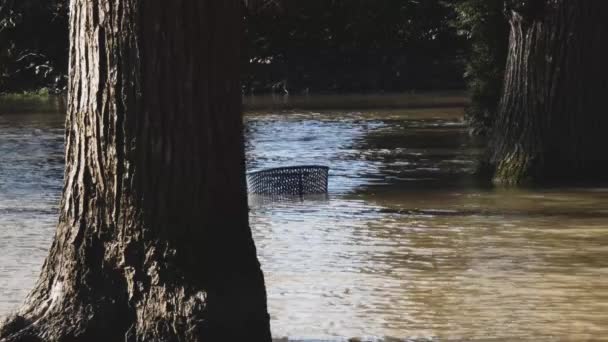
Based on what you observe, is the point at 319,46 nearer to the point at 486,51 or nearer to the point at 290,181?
the point at 486,51

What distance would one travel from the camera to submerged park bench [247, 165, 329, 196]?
13.4 m

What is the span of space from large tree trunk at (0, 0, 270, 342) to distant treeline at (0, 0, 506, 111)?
27.1m

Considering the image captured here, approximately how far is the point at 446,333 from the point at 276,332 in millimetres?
913

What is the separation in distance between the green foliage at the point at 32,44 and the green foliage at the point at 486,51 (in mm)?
21088

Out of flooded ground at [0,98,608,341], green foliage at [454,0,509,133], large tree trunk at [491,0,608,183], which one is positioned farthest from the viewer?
green foliage at [454,0,509,133]

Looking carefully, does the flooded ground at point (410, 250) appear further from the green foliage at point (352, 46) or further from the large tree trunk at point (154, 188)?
the green foliage at point (352, 46)

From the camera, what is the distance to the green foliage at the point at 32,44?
3853 cm

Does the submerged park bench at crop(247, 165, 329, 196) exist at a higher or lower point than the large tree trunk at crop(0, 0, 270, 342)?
lower

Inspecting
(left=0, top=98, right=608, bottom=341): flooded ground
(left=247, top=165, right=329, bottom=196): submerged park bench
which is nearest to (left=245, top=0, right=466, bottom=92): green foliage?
(left=0, top=98, right=608, bottom=341): flooded ground

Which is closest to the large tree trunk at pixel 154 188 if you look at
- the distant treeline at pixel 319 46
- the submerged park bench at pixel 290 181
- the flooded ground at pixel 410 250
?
the flooded ground at pixel 410 250

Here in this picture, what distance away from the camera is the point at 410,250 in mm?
9812

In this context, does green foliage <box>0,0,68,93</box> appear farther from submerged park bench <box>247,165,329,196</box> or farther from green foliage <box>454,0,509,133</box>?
submerged park bench <box>247,165,329,196</box>

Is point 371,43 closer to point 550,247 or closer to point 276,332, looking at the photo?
point 550,247

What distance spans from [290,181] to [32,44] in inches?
1106
